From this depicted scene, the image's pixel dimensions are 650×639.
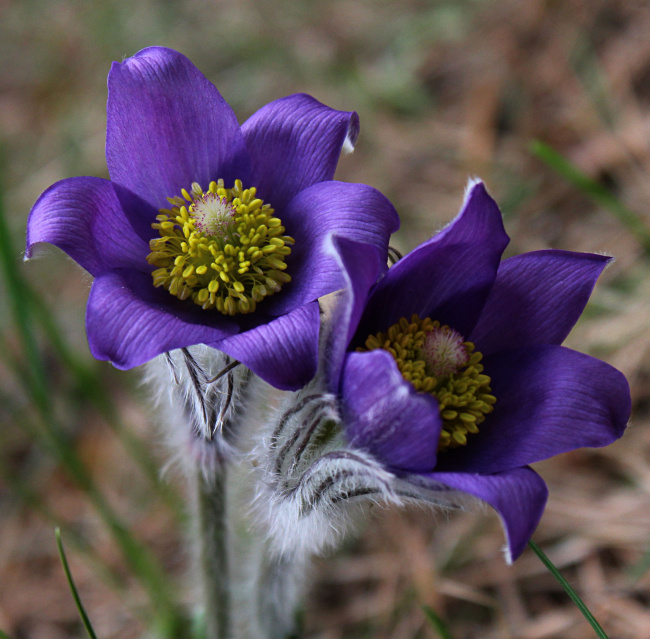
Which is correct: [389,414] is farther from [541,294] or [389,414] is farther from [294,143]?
[294,143]

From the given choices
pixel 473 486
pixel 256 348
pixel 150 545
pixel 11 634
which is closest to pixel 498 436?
pixel 473 486

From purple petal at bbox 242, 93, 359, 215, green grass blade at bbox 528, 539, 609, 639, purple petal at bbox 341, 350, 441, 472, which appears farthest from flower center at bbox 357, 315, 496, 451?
purple petal at bbox 242, 93, 359, 215

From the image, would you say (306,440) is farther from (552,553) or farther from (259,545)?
(552,553)

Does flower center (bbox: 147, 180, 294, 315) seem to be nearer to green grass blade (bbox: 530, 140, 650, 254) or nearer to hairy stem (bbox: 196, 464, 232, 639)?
hairy stem (bbox: 196, 464, 232, 639)

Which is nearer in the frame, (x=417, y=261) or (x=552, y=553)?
(x=417, y=261)

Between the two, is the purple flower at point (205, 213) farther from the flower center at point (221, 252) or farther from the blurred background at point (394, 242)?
the blurred background at point (394, 242)

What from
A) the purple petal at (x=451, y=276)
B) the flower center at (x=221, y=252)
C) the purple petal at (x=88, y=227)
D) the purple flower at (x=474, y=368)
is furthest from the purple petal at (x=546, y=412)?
the purple petal at (x=88, y=227)
